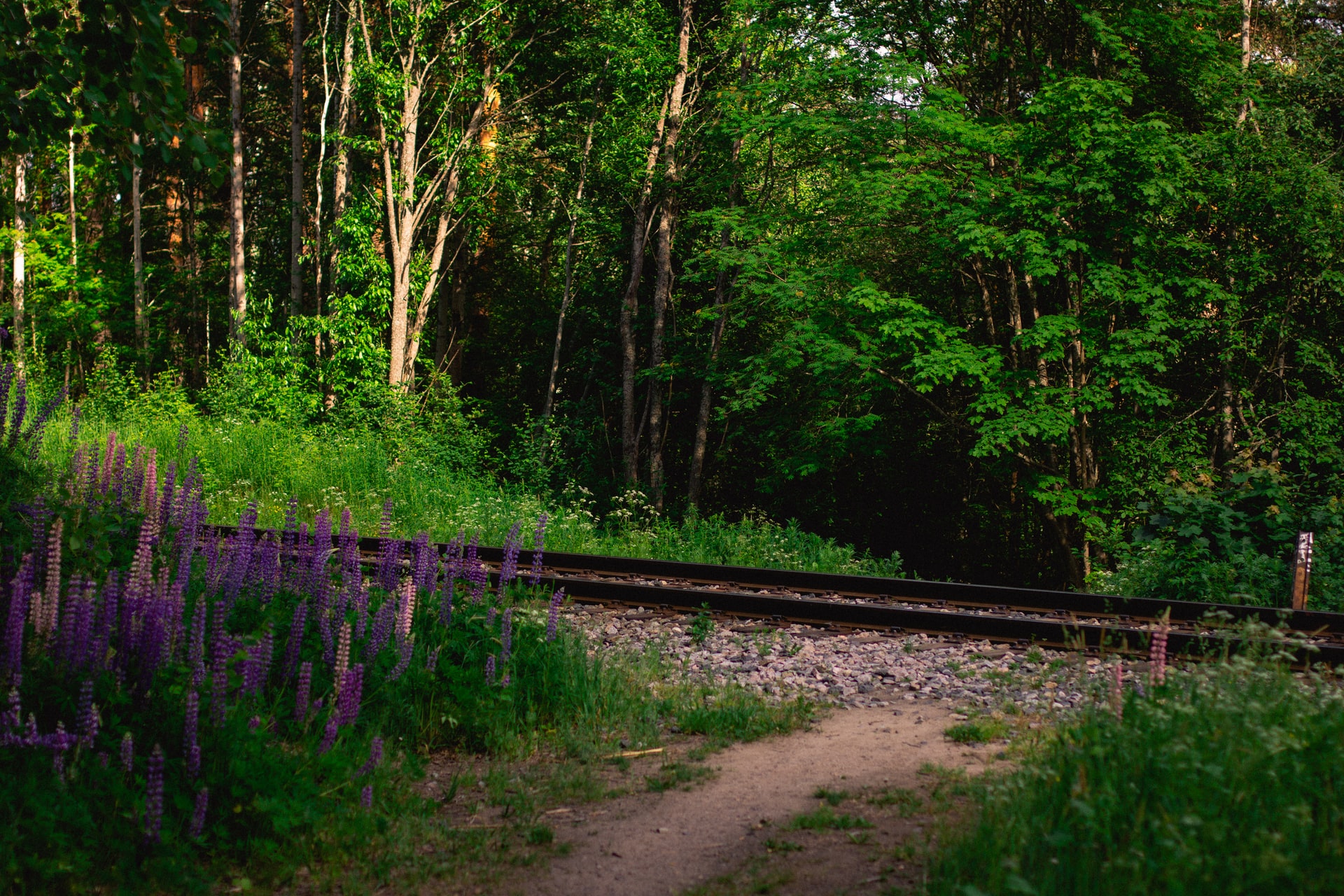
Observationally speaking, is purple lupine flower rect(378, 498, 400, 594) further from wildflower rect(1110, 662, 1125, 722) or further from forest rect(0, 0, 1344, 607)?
forest rect(0, 0, 1344, 607)

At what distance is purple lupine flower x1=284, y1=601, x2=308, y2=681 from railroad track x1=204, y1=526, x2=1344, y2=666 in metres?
3.63

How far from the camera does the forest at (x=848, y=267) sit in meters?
14.9

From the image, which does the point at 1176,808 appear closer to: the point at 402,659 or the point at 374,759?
the point at 374,759

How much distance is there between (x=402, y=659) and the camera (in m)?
5.18

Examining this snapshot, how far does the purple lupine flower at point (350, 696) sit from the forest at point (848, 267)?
634 centimetres

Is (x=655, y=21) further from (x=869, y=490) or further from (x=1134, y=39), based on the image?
(x=869, y=490)

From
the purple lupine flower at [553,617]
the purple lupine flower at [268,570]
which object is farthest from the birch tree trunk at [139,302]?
the purple lupine flower at [553,617]

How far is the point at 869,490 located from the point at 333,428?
12.3 meters

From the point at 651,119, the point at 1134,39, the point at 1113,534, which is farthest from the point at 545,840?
the point at 651,119

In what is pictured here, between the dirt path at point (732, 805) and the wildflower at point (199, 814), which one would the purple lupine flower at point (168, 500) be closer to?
the wildflower at point (199, 814)

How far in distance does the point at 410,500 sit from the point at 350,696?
8952 mm

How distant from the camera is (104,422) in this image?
1605 cm

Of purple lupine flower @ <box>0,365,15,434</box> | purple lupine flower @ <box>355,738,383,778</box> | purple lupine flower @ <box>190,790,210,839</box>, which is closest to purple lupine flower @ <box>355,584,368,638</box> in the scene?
purple lupine flower @ <box>355,738,383,778</box>

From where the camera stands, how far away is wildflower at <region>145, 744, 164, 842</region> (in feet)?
12.2
